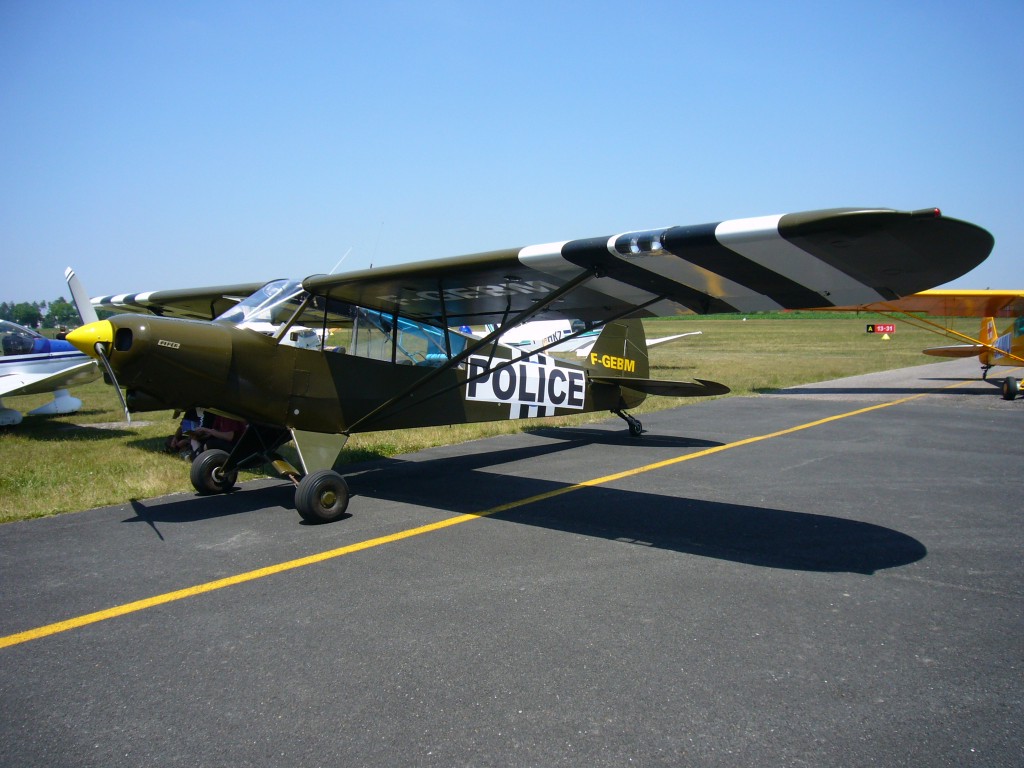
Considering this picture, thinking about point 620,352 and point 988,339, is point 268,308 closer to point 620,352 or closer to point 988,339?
point 620,352

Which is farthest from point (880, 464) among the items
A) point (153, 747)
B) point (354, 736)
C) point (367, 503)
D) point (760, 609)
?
point (153, 747)

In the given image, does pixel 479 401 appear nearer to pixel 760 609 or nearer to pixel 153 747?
pixel 760 609

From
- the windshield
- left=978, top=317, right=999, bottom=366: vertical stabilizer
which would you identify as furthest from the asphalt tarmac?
left=978, top=317, right=999, bottom=366: vertical stabilizer

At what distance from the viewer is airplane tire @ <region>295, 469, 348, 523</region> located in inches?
227

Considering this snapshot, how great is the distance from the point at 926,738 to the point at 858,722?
0.23 m

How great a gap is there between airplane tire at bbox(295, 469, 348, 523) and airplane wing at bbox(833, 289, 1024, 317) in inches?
600

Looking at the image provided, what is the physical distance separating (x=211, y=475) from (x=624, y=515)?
13.7 feet

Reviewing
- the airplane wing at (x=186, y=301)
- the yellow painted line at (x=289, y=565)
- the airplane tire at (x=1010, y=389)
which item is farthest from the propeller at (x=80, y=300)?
the airplane tire at (x=1010, y=389)

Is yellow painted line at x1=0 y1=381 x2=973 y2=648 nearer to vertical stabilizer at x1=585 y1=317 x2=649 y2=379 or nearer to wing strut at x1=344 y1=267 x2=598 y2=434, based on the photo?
wing strut at x1=344 y1=267 x2=598 y2=434

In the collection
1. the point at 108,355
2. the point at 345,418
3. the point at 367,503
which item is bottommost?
the point at 367,503

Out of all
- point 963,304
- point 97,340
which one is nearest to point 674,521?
point 97,340

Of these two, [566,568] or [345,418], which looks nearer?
[566,568]

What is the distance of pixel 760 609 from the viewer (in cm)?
387

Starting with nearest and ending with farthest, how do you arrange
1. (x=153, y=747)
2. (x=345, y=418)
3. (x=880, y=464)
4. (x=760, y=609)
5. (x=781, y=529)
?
1. (x=153, y=747)
2. (x=760, y=609)
3. (x=781, y=529)
4. (x=345, y=418)
5. (x=880, y=464)
